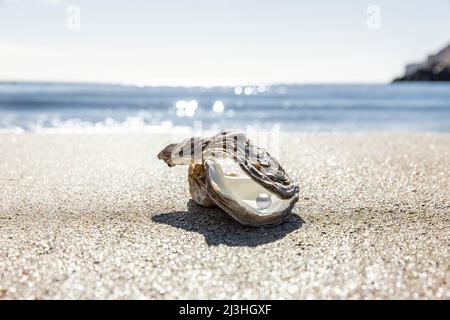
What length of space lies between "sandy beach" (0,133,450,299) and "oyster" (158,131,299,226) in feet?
0.45

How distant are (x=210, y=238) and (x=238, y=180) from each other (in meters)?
0.70

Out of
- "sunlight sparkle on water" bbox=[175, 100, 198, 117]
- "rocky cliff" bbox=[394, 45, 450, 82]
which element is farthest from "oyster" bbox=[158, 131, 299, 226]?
"rocky cliff" bbox=[394, 45, 450, 82]

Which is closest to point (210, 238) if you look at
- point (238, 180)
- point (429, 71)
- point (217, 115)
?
point (238, 180)

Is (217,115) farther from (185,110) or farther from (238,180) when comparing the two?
(238,180)

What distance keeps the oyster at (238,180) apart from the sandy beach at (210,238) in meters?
0.14

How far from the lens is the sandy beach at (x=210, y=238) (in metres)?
2.37

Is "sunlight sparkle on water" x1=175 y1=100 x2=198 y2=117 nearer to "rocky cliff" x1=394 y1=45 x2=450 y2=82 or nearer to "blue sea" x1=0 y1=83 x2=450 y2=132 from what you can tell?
"blue sea" x1=0 y1=83 x2=450 y2=132

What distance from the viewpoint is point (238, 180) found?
141 inches

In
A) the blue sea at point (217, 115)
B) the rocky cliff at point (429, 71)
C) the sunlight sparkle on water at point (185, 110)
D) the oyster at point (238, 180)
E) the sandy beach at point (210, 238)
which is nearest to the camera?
the sandy beach at point (210, 238)

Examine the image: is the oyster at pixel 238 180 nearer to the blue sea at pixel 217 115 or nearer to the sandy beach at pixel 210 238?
the sandy beach at pixel 210 238

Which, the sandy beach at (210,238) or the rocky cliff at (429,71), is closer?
the sandy beach at (210,238)

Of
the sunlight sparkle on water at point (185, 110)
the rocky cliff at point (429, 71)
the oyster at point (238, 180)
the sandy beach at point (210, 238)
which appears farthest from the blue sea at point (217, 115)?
the rocky cliff at point (429, 71)
